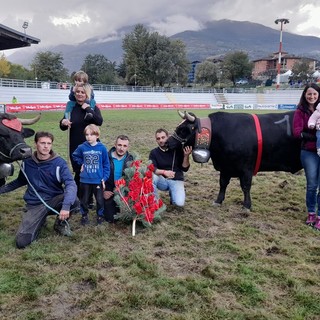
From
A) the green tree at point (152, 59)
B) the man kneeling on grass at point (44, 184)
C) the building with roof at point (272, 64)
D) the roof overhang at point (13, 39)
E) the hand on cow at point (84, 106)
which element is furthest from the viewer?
the building with roof at point (272, 64)

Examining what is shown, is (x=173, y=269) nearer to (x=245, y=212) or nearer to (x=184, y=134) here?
(x=245, y=212)

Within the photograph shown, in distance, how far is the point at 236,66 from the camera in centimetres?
8031

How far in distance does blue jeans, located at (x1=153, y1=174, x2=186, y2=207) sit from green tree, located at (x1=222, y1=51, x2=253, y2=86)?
255 feet

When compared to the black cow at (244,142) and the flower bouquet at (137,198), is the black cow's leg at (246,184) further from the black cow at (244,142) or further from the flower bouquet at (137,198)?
the flower bouquet at (137,198)

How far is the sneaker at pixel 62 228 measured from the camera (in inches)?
175

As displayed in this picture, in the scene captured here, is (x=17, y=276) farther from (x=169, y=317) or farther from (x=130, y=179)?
(x=130, y=179)

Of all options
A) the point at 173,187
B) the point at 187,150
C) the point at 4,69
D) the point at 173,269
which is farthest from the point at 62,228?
the point at 4,69

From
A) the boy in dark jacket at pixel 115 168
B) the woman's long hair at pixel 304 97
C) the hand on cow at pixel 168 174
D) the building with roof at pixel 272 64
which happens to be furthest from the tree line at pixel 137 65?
the woman's long hair at pixel 304 97

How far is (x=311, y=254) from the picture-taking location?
13.3 ft

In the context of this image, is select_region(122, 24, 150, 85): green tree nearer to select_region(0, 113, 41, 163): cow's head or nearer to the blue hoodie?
the blue hoodie

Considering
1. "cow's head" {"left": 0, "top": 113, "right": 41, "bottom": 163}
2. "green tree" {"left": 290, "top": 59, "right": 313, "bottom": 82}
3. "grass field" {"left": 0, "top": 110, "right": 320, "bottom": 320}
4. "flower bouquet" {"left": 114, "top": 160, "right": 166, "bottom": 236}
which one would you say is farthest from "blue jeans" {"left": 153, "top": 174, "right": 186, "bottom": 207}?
"green tree" {"left": 290, "top": 59, "right": 313, "bottom": 82}

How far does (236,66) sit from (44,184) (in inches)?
3169

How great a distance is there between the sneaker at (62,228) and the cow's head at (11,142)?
91 centimetres

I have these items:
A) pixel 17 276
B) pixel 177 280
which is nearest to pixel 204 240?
pixel 177 280
